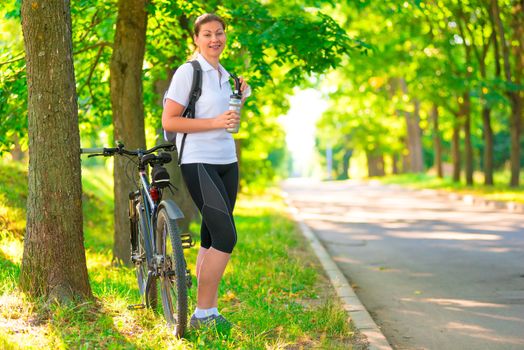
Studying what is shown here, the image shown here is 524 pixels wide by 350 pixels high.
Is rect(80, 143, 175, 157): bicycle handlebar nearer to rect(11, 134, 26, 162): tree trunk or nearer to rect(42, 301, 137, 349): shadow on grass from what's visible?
rect(42, 301, 137, 349): shadow on grass

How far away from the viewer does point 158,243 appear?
16.2 ft

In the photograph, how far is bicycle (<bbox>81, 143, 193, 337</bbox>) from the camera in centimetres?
455

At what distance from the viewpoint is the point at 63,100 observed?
204 inches

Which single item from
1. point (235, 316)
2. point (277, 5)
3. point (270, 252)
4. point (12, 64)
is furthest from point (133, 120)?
point (277, 5)

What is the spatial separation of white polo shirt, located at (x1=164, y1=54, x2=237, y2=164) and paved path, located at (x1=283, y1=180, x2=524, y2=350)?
1925mm

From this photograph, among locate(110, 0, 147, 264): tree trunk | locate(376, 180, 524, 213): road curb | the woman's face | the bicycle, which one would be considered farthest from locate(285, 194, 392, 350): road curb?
locate(376, 180, 524, 213): road curb

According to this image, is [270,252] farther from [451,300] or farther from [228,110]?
[228,110]

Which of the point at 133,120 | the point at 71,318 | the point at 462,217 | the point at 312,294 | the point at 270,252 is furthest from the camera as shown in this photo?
the point at 462,217

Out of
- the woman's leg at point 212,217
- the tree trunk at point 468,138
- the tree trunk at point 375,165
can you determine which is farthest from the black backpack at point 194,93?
the tree trunk at point 375,165

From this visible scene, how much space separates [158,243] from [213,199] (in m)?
0.50

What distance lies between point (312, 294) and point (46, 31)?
336 centimetres

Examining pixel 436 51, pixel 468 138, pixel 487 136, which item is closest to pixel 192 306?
pixel 487 136

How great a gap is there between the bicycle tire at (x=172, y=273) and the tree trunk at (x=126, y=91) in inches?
117

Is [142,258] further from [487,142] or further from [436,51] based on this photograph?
[436,51]
